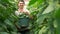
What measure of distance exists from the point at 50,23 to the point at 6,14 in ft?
4.94

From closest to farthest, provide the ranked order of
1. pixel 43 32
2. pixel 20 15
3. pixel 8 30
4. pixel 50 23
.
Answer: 1. pixel 50 23
2. pixel 43 32
3. pixel 8 30
4. pixel 20 15

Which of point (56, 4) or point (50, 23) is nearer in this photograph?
point (56, 4)

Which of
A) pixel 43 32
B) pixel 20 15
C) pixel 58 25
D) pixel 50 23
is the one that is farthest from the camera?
pixel 20 15

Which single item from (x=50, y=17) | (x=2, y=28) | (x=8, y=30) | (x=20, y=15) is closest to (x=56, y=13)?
(x=50, y=17)

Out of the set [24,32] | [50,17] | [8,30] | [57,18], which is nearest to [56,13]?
[57,18]

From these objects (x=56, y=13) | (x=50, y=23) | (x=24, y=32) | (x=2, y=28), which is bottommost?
(x=24, y=32)

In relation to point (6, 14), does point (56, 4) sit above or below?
above

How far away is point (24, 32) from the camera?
4.05 meters

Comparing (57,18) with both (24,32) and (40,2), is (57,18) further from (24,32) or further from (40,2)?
(24,32)

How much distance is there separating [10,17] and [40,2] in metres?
1.46

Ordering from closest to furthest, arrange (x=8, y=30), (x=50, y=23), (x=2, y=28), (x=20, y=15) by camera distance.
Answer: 1. (x=50, y=23)
2. (x=2, y=28)
3. (x=8, y=30)
4. (x=20, y=15)

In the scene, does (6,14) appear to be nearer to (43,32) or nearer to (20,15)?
(20,15)

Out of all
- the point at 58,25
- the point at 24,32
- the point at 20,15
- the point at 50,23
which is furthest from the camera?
the point at 24,32

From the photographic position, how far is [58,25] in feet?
3.16
